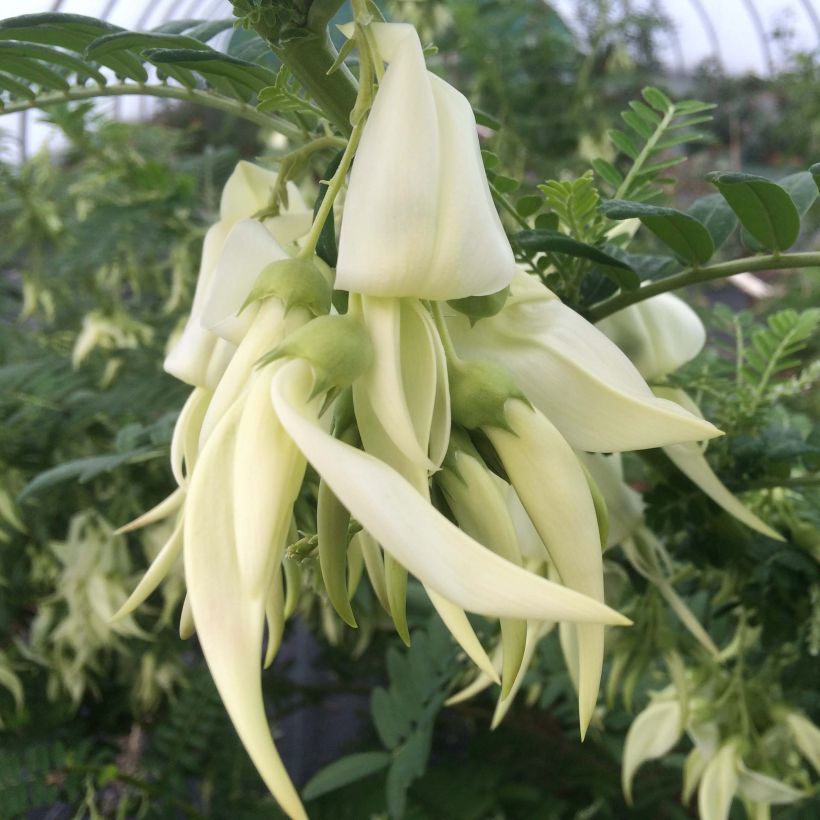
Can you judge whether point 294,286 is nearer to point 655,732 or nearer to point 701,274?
point 701,274

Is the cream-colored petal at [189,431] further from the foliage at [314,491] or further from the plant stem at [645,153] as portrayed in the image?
the plant stem at [645,153]

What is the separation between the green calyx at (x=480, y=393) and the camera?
28 cm

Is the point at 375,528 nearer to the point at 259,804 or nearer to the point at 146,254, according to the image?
the point at 259,804

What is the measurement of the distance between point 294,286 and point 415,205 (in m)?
0.05

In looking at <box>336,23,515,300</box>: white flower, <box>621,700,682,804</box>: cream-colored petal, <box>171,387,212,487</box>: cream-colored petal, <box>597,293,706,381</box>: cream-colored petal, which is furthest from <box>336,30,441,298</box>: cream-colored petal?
<box>621,700,682,804</box>: cream-colored petal

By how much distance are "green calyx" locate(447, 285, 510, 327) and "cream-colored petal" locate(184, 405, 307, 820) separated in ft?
0.31

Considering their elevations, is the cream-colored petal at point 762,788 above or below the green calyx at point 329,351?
below

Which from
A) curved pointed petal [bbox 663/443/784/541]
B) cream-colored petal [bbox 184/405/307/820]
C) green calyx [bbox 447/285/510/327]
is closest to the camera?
cream-colored petal [bbox 184/405/307/820]

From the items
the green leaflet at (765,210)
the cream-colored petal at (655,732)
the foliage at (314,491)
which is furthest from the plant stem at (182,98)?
the cream-colored petal at (655,732)

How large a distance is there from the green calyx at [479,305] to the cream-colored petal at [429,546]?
9 centimetres

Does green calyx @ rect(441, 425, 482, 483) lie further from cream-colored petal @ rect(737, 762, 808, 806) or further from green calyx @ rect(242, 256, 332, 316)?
cream-colored petal @ rect(737, 762, 808, 806)

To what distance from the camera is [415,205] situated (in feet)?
0.84

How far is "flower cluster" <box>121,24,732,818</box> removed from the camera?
0.74 ft

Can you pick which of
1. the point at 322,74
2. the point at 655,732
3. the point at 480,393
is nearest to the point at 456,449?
the point at 480,393
